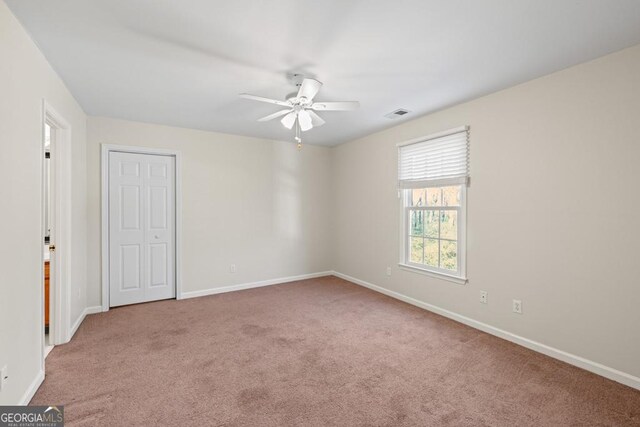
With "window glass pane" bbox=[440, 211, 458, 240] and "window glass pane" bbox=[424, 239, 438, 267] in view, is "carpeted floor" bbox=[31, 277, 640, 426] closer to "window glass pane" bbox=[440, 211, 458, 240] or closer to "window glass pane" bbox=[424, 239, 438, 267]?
"window glass pane" bbox=[424, 239, 438, 267]

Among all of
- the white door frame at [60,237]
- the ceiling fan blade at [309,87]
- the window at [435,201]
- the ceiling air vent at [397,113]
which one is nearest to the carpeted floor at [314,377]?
the white door frame at [60,237]

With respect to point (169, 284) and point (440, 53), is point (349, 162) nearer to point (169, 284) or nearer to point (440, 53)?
point (440, 53)

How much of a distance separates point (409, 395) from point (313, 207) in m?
3.82

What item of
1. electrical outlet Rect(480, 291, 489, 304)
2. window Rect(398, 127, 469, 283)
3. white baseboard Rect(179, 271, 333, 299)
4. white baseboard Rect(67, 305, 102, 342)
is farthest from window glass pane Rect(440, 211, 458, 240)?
white baseboard Rect(67, 305, 102, 342)

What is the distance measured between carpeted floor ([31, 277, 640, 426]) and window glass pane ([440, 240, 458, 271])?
0.66m

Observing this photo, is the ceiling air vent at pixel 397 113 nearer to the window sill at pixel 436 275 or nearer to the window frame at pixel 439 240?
the window frame at pixel 439 240

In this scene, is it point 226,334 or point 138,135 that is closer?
point 226,334

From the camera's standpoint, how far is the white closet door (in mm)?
3990

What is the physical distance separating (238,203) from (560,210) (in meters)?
4.09

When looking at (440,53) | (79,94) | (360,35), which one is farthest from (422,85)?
(79,94)

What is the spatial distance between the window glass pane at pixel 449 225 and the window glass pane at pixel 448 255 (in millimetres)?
85

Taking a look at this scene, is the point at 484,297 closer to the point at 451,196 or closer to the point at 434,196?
the point at 451,196

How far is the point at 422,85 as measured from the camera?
9.46 feet

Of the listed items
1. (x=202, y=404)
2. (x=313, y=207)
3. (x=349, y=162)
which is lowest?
(x=202, y=404)
